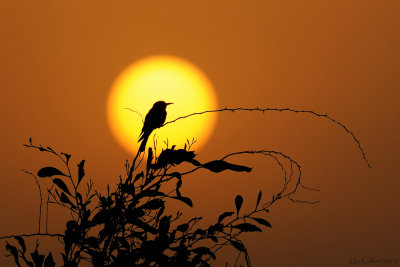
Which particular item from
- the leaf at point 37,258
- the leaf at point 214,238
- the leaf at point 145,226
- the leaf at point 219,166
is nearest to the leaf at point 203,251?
the leaf at point 214,238

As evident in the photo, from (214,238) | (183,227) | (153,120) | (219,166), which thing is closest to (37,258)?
(183,227)

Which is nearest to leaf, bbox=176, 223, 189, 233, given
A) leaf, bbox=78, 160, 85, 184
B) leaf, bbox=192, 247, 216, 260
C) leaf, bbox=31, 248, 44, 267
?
leaf, bbox=192, 247, 216, 260

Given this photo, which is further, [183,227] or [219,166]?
[183,227]

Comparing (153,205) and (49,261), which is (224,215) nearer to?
(153,205)

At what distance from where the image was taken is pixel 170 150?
229 cm

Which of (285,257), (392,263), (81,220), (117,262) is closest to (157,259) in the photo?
(117,262)

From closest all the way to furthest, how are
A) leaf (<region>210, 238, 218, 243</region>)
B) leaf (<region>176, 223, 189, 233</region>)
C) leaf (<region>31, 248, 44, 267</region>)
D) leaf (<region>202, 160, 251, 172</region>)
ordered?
leaf (<region>202, 160, 251, 172</region>) < leaf (<region>31, 248, 44, 267</region>) < leaf (<region>210, 238, 218, 243</region>) < leaf (<region>176, 223, 189, 233</region>)

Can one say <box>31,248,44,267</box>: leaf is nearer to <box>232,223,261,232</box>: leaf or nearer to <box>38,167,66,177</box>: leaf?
<box>38,167,66,177</box>: leaf

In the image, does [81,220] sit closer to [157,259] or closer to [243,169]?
[157,259]

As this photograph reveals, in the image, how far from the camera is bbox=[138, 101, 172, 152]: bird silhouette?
3.00m

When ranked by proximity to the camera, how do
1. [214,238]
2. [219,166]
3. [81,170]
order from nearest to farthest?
[219,166], [214,238], [81,170]

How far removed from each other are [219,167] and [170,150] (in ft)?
0.77

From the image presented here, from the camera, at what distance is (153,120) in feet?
10.3

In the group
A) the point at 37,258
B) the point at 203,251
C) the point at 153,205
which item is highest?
the point at 153,205
